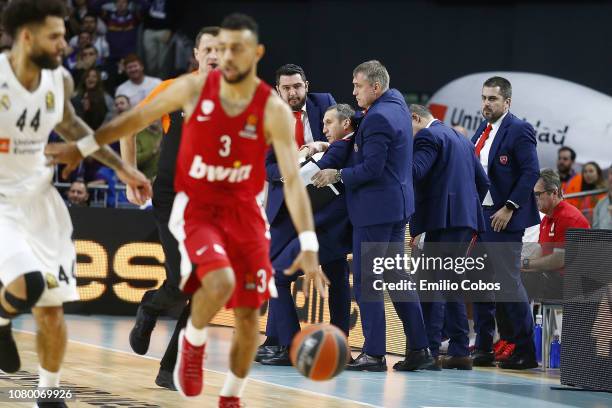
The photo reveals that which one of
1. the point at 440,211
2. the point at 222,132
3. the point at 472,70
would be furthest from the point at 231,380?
the point at 472,70

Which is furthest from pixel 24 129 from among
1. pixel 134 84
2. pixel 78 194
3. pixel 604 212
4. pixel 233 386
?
pixel 134 84

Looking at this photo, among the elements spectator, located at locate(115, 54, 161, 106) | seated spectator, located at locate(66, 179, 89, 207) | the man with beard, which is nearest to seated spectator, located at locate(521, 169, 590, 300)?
the man with beard

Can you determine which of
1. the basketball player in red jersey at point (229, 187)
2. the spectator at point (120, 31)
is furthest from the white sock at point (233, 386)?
the spectator at point (120, 31)

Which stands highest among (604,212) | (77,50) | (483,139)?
(77,50)

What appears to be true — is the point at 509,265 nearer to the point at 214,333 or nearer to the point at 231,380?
the point at 214,333

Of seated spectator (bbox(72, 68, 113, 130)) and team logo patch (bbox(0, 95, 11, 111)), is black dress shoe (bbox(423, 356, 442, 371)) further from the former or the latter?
seated spectator (bbox(72, 68, 113, 130))

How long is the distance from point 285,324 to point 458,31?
12994 millimetres

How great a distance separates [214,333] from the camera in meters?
11.6

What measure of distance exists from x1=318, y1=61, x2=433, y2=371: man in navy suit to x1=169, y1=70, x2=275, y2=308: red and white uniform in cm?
298

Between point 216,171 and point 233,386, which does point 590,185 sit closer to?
point 233,386

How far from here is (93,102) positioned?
1642cm

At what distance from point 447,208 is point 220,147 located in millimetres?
4138

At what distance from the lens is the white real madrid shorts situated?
5691 millimetres

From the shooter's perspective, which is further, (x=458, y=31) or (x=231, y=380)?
(x=458, y=31)
